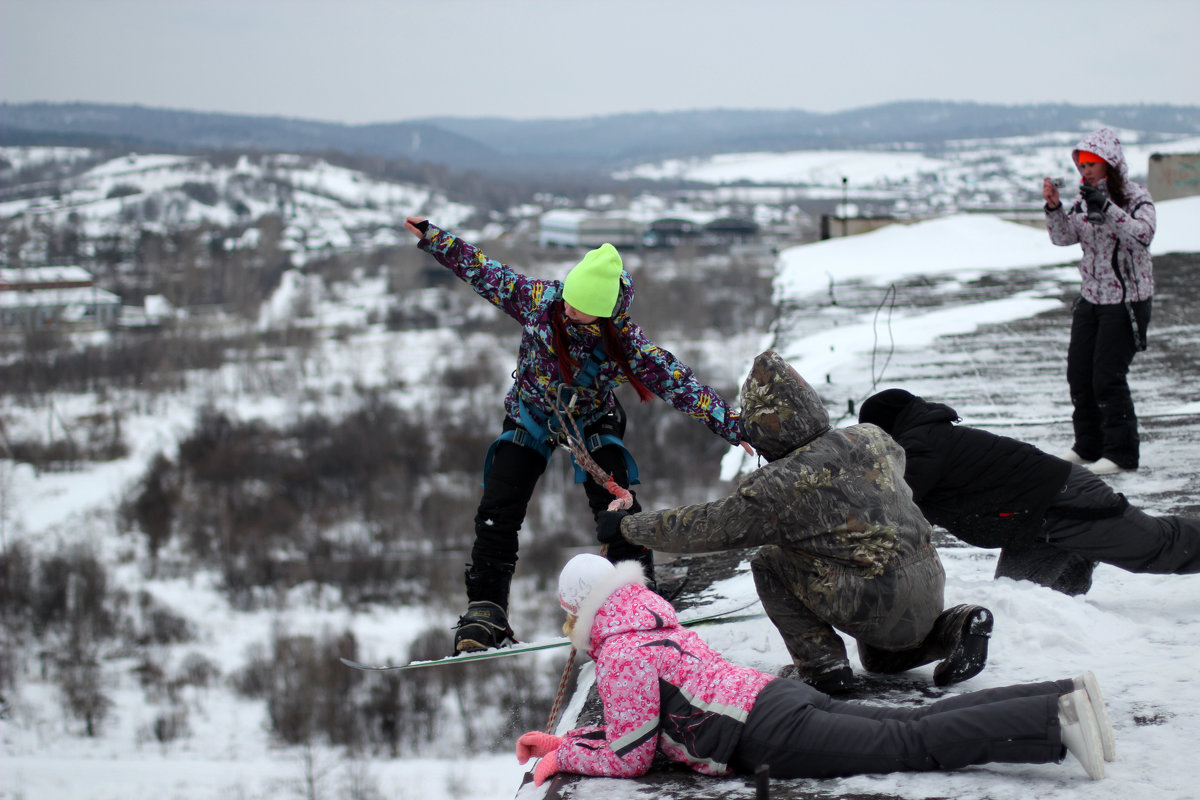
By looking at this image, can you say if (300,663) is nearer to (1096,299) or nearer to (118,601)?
(118,601)

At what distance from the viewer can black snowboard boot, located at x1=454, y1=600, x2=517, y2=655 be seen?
4.39 meters

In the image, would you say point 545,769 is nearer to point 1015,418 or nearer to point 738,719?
point 738,719

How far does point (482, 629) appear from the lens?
14.6 feet

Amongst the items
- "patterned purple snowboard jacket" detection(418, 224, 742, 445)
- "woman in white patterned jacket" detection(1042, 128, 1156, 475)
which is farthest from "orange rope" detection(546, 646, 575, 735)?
"woman in white patterned jacket" detection(1042, 128, 1156, 475)

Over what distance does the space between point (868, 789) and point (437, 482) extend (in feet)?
183

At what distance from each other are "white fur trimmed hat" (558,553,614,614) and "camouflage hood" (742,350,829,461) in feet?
2.05

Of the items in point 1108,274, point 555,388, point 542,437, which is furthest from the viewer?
point 1108,274

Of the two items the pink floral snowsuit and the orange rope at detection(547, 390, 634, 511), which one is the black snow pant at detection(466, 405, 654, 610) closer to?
the orange rope at detection(547, 390, 634, 511)

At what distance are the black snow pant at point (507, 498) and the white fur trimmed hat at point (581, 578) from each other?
50.9 inches

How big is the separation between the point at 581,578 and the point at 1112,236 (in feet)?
12.6

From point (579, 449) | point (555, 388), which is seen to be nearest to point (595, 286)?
point (555, 388)

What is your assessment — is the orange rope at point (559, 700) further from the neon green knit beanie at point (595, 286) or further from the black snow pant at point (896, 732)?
the neon green knit beanie at point (595, 286)

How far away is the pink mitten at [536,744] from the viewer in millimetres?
3287

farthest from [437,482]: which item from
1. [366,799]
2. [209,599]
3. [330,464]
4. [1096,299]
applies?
[1096,299]
